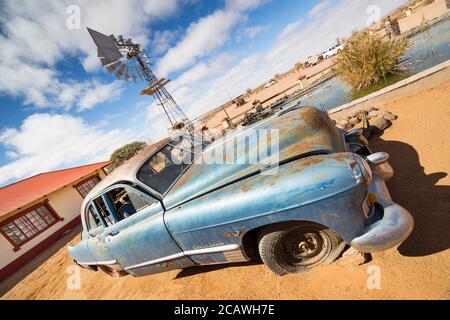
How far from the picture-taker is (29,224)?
461 inches

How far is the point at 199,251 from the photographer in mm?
2518

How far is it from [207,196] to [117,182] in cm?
146

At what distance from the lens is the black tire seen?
212 cm

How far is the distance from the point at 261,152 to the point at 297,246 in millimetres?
1062

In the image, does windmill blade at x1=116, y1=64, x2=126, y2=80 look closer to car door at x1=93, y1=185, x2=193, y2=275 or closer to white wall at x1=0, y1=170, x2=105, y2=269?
white wall at x1=0, y1=170, x2=105, y2=269

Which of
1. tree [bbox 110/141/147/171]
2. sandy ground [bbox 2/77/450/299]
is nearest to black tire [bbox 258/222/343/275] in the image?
sandy ground [bbox 2/77/450/299]

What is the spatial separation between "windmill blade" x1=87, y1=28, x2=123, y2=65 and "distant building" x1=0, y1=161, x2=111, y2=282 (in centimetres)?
833

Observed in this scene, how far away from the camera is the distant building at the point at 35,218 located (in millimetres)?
10539

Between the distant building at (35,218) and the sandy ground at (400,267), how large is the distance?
29.9 feet

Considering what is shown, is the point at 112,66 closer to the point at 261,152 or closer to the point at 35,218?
the point at 35,218

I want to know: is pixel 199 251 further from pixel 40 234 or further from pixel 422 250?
pixel 40 234

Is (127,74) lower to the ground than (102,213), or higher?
higher

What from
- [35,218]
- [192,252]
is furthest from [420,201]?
[35,218]
